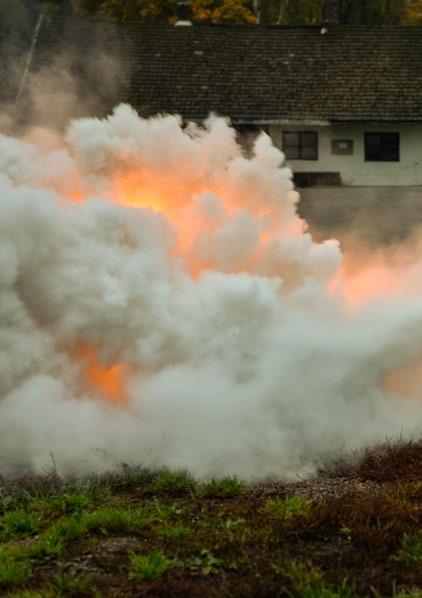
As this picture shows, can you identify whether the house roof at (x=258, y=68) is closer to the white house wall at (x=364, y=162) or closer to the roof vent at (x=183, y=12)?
the white house wall at (x=364, y=162)

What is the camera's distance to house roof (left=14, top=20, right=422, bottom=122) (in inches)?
1299

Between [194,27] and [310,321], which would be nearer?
[310,321]

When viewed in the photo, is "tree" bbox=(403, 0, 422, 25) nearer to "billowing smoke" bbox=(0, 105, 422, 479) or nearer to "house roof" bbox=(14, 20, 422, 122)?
"house roof" bbox=(14, 20, 422, 122)

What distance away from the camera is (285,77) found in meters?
34.2

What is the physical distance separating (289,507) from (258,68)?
2997cm

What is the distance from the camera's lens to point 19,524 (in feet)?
20.8

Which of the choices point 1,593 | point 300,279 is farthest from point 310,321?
point 1,593

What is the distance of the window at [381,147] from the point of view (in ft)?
113

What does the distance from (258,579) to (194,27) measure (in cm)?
3309

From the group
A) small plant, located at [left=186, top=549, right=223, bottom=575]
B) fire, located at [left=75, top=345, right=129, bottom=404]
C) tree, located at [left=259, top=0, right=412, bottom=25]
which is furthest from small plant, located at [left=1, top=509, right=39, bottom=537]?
tree, located at [left=259, top=0, right=412, bottom=25]

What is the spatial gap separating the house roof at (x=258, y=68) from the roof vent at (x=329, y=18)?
0.30 metres

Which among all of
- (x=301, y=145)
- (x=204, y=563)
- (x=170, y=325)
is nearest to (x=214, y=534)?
(x=204, y=563)

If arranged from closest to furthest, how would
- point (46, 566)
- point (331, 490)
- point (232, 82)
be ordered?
point (46, 566) < point (331, 490) < point (232, 82)

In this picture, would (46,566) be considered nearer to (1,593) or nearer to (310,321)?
(1,593)
